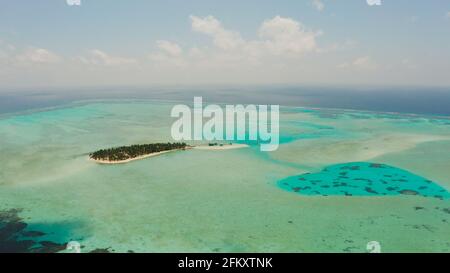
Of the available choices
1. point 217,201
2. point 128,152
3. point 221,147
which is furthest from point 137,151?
point 217,201

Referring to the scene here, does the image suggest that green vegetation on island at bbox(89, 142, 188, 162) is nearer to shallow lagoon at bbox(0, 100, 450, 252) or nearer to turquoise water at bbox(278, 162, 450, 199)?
shallow lagoon at bbox(0, 100, 450, 252)

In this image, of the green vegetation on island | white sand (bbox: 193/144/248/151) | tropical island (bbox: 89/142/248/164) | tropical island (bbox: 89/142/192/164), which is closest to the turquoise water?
white sand (bbox: 193/144/248/151)

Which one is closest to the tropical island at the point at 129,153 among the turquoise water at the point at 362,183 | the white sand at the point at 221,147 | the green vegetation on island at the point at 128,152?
the green vegetation on island at the point at 128,152

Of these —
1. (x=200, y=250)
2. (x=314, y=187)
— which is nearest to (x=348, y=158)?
(x=314, y=187)

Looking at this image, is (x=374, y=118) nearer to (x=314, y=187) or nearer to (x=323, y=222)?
(x=314, y=187)

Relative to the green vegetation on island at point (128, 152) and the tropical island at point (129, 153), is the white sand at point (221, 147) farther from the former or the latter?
the green vegetation on island at point (128, 152)

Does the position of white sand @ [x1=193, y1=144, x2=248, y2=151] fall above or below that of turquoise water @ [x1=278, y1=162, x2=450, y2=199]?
above

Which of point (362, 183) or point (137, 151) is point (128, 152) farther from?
point (362, 183)
